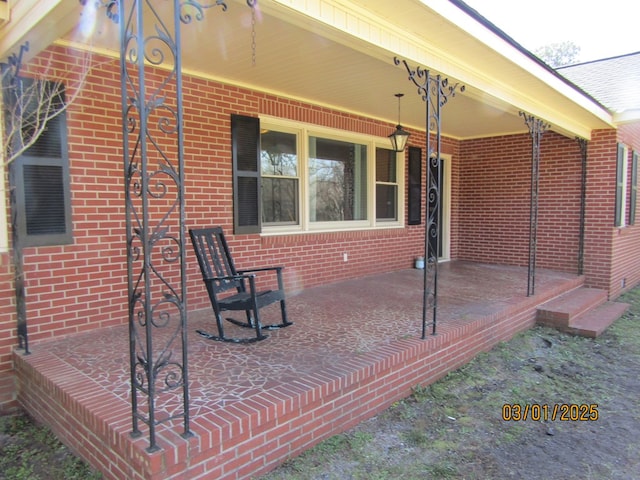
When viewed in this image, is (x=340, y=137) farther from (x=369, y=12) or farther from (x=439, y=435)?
(x=439, y=435)

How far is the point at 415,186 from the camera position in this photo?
726 cm

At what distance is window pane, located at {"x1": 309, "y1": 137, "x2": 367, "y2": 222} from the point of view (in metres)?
5.85

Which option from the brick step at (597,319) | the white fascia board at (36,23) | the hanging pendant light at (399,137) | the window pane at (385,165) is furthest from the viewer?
the window pane at (385,165)

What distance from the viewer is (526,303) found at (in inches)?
199

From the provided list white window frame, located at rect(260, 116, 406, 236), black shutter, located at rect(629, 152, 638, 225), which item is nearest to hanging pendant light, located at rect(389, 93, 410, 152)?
white window frame, located at rect(260, 116, 406, 236)

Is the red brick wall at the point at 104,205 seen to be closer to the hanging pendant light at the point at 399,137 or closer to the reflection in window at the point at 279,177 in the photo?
the reflection in window at the point at 279,177

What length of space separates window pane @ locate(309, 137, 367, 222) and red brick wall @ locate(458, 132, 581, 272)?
284 cm

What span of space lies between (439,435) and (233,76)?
3.73 m

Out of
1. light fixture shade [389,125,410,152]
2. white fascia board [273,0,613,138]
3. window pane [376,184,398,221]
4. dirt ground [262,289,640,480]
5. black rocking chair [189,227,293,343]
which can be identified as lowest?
dirt ground [262,289,640,480]

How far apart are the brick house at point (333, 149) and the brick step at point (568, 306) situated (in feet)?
2.15

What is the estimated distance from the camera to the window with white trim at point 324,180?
5254 millimetres

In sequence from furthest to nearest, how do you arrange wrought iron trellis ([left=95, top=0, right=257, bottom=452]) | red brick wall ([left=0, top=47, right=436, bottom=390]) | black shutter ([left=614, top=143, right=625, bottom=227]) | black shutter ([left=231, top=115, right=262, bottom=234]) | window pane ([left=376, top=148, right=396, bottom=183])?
window pane ([left=376, top=148, right=396, bottom=183]) → black shutter ([left=614, top=143, right=625, bottom=227]) → black shutter ([left=231, top=115, right=262, bottom=234]) → red brick wall ([left=0, top=47, right=436, bottom=390]) → wrought iron trellis ([left=95, top=0, right=257, bottom=452])

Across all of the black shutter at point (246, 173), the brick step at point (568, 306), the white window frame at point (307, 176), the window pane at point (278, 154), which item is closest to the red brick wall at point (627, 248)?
the brick step at point (568, 306)

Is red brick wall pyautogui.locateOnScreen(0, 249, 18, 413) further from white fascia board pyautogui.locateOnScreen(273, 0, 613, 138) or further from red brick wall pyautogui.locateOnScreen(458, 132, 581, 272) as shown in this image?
red brick wall pyautogui.locateOnScreen(458, 132, 581, 272)
